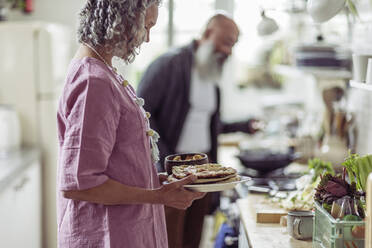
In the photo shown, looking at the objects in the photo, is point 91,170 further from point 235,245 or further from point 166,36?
point 166,36

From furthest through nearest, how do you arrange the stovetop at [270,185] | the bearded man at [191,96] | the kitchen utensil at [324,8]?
the bearded man at [191,96]
the stovetop at [270,185]
the kitchen utensil at [324,8]

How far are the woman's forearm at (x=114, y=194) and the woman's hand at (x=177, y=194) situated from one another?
0.02m

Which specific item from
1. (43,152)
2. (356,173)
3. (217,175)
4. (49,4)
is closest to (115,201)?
(217,175)

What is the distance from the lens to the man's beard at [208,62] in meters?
3.55

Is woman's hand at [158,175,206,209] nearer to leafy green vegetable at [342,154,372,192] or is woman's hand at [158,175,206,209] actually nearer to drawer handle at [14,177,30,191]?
leafy green vegetable at [342,154,372,192]

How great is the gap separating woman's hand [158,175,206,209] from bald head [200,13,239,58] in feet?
6.51

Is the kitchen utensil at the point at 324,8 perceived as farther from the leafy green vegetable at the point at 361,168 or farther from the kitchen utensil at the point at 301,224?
the kitchen utensil at the point at 301,224

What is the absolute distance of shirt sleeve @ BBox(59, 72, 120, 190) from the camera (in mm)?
1467

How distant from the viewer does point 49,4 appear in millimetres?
4965

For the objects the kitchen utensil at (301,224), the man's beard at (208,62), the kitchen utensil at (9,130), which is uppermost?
the man's beard at (208,62)

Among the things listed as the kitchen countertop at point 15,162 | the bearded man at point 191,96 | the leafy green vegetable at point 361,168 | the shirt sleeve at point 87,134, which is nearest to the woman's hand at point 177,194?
the shirt sleeve at point 87,134

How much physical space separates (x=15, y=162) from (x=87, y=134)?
2.10m

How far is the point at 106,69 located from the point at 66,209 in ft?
1.43

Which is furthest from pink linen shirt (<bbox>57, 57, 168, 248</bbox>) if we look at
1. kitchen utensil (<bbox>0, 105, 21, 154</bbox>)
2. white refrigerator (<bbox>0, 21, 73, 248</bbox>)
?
white refrigerator (<bbox>0, 21, 73, 248</bbox>)
